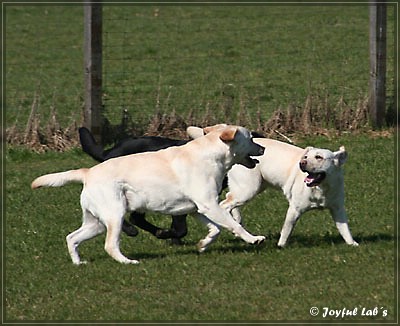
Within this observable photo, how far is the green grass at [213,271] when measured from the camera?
25.4ft

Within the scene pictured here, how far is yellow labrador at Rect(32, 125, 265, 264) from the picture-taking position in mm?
9094

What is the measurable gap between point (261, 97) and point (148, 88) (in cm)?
262

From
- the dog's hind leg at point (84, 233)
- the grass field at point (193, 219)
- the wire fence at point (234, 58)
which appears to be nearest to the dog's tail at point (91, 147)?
the grass field at point (193, 219)

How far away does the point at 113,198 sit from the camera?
909 centimetres

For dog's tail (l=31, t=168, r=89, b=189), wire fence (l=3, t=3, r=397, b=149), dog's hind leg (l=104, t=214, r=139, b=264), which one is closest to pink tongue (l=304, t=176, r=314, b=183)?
dog's hind leg (l=104, t=214, r=139, b=264)

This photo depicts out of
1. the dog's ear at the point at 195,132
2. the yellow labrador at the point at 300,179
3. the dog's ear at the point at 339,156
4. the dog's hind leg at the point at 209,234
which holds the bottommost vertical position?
the dog's hind leg at the point at 209,234

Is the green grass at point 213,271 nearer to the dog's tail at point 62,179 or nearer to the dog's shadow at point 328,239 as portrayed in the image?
the dog's shadow at point 328,239

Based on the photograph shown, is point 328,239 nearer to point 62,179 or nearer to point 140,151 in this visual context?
point 140,151

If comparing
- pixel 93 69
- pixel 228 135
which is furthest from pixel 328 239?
pixel 93 69

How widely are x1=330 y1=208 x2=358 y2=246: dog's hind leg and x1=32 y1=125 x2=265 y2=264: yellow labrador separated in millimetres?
808

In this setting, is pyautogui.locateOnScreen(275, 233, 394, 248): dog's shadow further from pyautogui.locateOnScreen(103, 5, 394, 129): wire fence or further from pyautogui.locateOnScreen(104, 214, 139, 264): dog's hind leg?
pyautogui.locateOnScreen(103, 5, 394, 129): wire fence

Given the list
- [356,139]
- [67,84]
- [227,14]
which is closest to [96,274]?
[356,139]

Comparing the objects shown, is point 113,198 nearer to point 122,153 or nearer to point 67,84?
point 122,153

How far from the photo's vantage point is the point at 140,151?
10.3m
